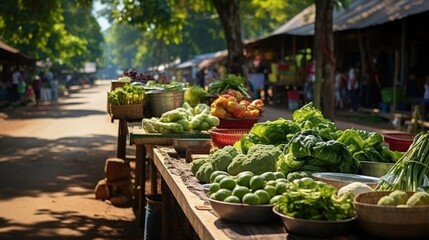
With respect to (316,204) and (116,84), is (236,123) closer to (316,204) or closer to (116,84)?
(116,84)

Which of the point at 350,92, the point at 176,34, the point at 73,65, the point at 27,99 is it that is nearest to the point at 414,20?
the point at 350,92

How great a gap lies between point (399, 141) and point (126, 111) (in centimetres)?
357

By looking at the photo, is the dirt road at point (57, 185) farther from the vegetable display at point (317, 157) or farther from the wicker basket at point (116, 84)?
the vegetable display at point (317, 157)

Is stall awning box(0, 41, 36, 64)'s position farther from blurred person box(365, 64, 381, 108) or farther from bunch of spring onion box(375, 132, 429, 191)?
bunch of spring onion box(375, 132, 429, 191)

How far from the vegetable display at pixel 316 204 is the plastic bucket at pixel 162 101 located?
168 inches

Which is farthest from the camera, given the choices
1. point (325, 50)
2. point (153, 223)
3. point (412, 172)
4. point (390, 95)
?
point (390, 95)

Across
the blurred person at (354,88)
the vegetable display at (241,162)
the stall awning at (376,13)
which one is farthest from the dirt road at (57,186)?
the blurred person at (354,88)

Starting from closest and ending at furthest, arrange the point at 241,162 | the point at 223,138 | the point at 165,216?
the point at 241,162, the point at 223,138, the point at 165,216

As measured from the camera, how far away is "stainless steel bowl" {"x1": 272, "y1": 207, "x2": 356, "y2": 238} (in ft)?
8.27

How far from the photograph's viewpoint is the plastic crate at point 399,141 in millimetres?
4395

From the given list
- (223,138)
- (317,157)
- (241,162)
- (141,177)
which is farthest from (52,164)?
(317,157)

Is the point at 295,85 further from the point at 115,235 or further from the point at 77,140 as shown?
the point at 115,235

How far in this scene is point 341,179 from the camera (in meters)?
3.19

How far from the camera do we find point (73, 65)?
2458 inches
